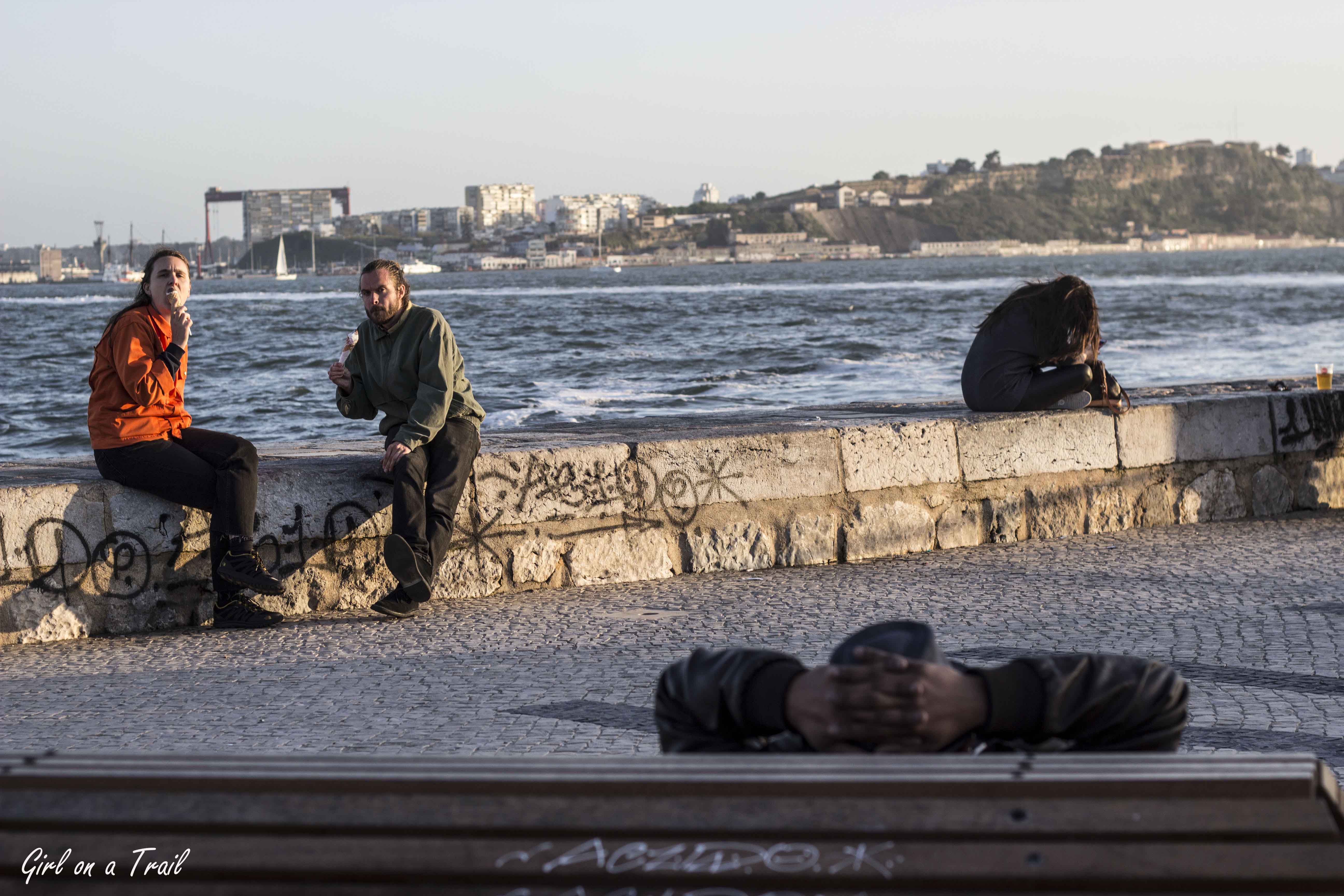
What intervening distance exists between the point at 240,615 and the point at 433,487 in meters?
0.97

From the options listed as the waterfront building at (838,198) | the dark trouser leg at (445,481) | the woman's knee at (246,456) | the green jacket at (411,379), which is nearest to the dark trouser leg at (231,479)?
the woman's knee at (246,456)

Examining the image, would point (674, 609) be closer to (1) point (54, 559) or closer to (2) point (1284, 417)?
(1) point (54, 559)

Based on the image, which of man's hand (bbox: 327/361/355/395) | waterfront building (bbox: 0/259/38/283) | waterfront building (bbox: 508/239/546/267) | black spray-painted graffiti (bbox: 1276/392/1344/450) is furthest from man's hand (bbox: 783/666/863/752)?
waterfront building (bbox: 0/259/38/283)

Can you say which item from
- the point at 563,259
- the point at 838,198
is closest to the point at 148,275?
the point at 563,259

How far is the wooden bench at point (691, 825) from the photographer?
1.39 metres

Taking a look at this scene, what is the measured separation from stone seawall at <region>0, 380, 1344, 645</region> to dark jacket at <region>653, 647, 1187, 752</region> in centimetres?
414

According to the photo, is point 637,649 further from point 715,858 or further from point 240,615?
point 715,858

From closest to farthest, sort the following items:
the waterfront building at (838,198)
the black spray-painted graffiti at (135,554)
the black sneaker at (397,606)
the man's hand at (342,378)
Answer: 1. the black spray-painted graffiti at (135,554)
2. the black sneaker at (397,606)
3. the man's hand at (342,378)
4. the waterfront building at (838,198)

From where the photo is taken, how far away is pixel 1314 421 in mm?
7680

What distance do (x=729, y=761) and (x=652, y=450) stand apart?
Answer: 473 cm

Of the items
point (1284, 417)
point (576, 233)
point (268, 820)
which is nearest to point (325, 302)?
point (1284, 417)

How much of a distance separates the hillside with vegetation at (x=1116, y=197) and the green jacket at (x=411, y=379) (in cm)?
17328

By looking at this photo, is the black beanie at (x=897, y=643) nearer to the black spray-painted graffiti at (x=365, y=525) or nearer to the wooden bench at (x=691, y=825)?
the wooden bench at (x=691, y=825)

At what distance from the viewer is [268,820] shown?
1.52 meters
